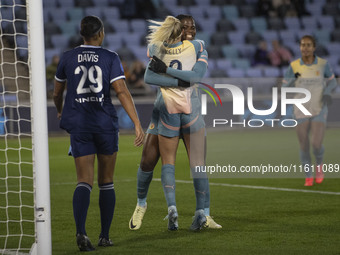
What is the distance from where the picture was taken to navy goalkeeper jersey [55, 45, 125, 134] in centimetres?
554

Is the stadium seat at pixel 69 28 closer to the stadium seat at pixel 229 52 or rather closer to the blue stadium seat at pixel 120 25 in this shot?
the blue stadium seat at pixel 120 25

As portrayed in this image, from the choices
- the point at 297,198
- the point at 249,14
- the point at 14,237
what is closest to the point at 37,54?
the point at 14,237

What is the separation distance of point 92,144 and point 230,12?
18.6m

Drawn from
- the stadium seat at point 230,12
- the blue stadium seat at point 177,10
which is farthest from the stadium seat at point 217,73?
the stadium seat at point 230,12

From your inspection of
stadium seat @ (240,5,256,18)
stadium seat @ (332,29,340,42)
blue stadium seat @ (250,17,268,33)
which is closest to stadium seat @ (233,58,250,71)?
blue stadium seat @ (250,17,268,33)

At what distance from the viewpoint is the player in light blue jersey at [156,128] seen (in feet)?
20.8

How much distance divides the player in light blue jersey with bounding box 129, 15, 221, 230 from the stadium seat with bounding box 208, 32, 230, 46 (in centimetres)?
1583

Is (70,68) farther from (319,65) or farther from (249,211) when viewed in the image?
(319,65)

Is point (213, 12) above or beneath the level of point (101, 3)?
beneath

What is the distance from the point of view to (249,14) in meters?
23.9

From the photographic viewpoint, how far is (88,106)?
18.2ft

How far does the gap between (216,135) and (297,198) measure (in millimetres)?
9317

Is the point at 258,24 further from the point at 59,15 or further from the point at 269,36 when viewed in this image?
the point at 59,15

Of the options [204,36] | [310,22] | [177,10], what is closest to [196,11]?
[177,10]
